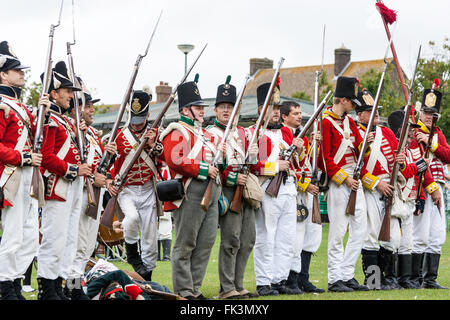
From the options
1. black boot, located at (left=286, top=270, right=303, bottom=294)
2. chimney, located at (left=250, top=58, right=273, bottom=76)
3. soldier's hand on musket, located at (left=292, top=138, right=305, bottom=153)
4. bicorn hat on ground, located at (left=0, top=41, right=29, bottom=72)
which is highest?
chimney, located at (left=250, top=58, right=273, bottom=76)

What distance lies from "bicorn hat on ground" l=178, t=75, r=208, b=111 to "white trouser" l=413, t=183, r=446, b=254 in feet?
12.4

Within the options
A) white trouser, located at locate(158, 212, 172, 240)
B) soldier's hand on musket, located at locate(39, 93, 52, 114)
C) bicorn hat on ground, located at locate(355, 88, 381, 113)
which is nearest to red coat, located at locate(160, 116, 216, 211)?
soldier's hand on musket, located at locate(39, 93, 52, 114)

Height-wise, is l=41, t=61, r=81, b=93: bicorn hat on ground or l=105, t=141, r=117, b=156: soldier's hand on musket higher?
l=41, t=61, r=81, b=93: bicorn hat on ground

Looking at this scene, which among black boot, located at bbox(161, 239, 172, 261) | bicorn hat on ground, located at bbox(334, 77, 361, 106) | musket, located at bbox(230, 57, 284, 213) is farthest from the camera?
black boot, located at bbox(161, 239, 172, 261)

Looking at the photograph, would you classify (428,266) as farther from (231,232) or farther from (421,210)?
(231,232)

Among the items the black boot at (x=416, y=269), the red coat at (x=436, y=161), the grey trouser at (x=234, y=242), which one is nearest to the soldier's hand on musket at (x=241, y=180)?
the grey trouser at (x=234, y=242)

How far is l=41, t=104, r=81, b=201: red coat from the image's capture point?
27.0 ft

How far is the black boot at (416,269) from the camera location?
1076 cm

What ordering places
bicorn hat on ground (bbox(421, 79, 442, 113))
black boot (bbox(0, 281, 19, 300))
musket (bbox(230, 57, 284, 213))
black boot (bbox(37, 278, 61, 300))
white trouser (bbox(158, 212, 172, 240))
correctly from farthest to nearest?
1. white trouser (bbox(158, 212, 172, 240))
2. bicorn hat on ground (bbox(421, 79, 442, 113))
3. musket (bbox(230, 57, 284, 213))
4. black boot (bbox(37, 278, 61, 300))
5. black boot (bbox(0, 281, 19, 300))

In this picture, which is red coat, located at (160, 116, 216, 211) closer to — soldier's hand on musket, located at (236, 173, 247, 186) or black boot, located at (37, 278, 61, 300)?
soldier's hand on musket, located at (236, 173, 247, 186)

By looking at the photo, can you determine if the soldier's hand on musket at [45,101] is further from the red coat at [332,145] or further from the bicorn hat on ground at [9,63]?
the red coat at [332,145]

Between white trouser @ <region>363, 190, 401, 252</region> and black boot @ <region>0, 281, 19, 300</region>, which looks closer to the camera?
black boot @ <region>0, 281, 19, 300</region>

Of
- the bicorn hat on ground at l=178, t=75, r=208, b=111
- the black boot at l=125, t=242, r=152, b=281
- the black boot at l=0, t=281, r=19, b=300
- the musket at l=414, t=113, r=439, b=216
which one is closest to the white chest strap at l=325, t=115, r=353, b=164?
the musket at l=414, t=113, r=439, b=216

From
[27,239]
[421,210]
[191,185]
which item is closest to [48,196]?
[27,239]
